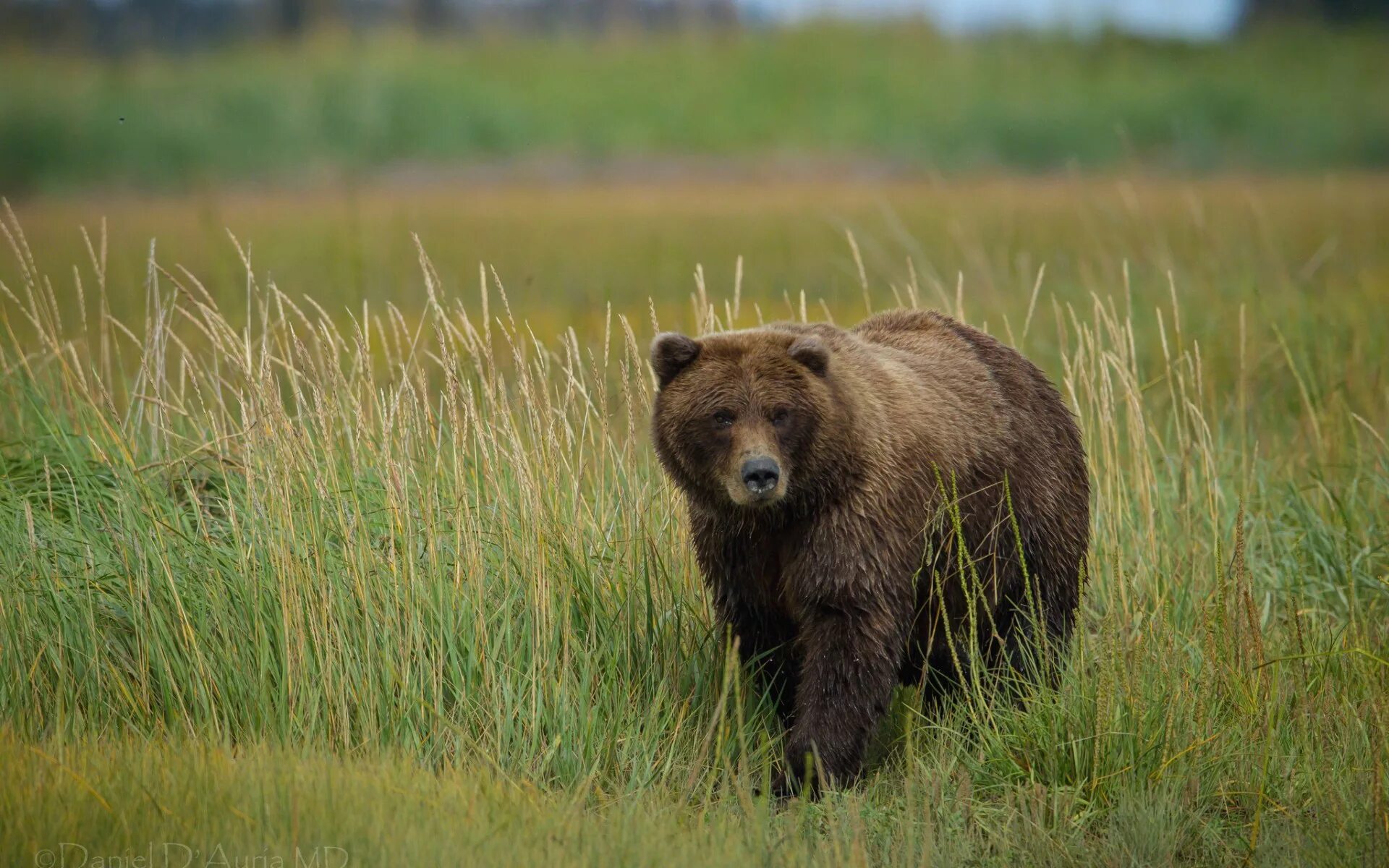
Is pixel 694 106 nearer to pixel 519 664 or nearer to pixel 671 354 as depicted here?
pixel 671 354

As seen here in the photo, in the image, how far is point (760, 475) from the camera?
4.66 m

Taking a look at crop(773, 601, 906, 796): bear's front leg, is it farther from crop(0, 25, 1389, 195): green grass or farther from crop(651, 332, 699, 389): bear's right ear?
crop(0, 25, 1389, 195): green grass

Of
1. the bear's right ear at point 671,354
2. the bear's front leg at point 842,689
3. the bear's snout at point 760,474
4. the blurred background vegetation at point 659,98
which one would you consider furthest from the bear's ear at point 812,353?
the blurred background vegetation at point 659,98

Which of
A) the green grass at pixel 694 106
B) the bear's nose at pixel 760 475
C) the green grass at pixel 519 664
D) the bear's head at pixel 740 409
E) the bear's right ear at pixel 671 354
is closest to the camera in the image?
the green grass at pixel 519 664

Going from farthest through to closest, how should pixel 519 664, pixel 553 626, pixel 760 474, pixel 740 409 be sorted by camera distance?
1. pixel 553 626
2. pixel 519 664
3. pixel 740 409
4. pixel 760 474

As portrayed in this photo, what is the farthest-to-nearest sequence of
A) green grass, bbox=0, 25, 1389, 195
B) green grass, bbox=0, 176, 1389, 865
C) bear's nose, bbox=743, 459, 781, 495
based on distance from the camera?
green grass, bbox=0, 25, 1389, 195, bear's nose, bbox=743, 459, 781, 495, green grass, bbox=0, 176, 1389, 865

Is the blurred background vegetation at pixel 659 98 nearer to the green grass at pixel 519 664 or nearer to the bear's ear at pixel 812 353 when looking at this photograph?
the green grass at pixel 519 664

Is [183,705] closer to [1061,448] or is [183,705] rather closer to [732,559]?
[732,559]

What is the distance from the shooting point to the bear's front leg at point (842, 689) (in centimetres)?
496

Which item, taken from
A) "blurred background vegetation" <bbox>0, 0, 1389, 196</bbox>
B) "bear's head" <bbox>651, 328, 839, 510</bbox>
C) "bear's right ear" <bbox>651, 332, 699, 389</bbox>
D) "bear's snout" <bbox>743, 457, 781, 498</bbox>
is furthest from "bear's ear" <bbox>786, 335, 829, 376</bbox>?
"blurred background vegetation" <bbox>0, 0, 1389, 196</bbox>

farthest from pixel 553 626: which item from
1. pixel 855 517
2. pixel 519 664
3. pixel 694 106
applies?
pixel 694 106

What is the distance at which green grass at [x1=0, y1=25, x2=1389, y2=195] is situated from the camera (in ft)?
82.7

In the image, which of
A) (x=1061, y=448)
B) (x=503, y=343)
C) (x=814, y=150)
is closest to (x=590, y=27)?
(x=814, y=150)

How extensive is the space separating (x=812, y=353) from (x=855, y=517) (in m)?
0.60
